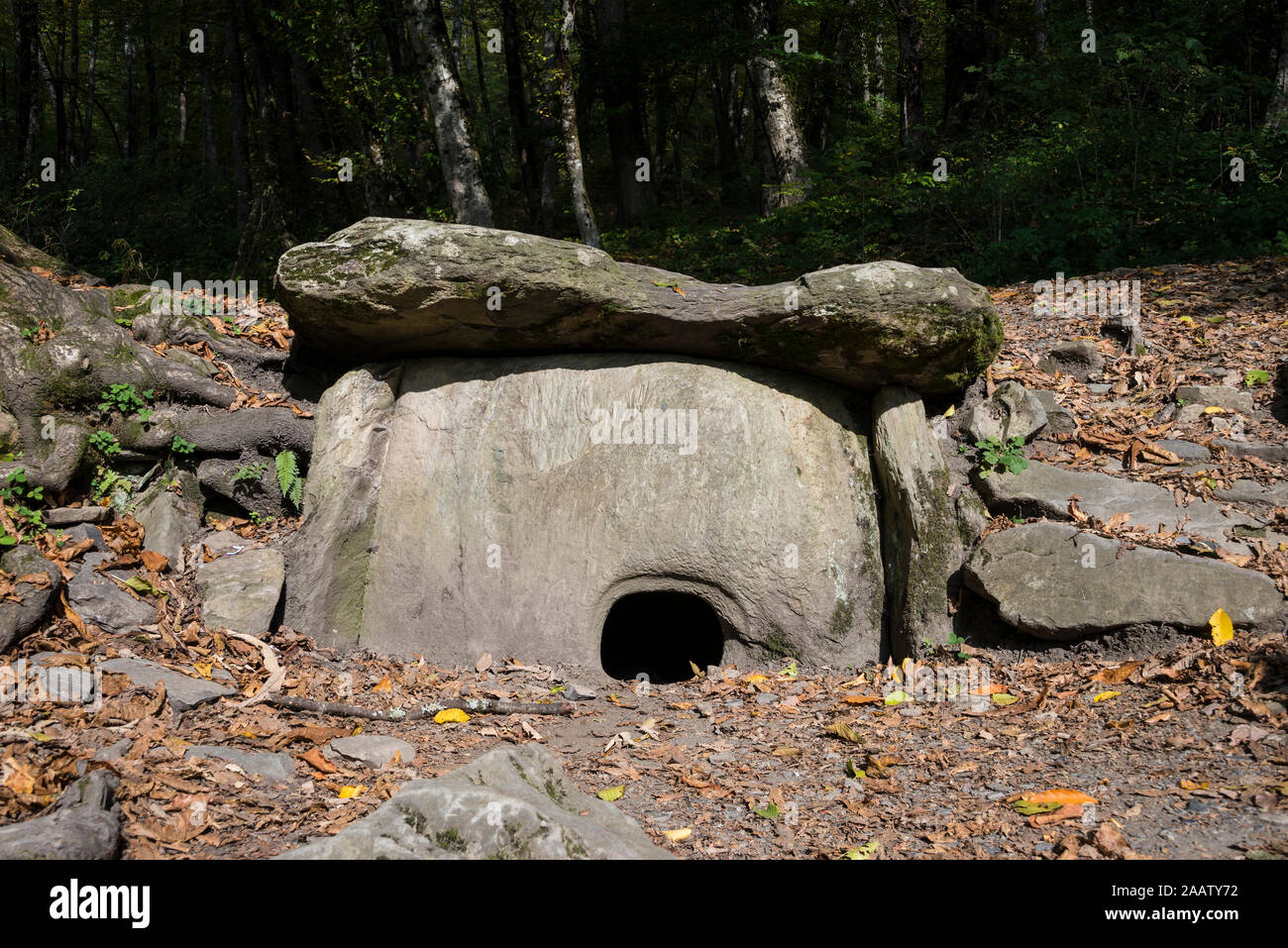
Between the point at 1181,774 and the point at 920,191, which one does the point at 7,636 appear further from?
the point at 920,191

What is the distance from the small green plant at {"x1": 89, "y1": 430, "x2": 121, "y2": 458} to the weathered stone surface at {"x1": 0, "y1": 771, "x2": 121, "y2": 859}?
3702 millimetres

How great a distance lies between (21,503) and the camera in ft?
21.0

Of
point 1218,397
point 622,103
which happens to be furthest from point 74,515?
point 622,103

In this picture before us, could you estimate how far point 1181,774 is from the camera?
4.45 m

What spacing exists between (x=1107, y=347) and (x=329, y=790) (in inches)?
301

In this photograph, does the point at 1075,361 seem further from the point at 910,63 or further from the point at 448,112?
the point at 910,63

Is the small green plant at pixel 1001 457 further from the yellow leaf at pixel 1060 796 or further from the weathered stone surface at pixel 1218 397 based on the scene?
the yellow leaf at pixel 1060 796

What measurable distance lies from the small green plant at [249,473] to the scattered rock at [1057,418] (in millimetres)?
6405

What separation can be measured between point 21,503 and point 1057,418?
791cm

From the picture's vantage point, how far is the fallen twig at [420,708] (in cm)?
575

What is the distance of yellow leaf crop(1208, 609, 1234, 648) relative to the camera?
5531 millimetres

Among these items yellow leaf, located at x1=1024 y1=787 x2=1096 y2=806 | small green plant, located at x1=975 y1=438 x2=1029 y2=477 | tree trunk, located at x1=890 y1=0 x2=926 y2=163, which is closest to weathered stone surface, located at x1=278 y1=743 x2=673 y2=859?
yellow leaf, located at x1=1024 y1=787 x2=1096 y2=806

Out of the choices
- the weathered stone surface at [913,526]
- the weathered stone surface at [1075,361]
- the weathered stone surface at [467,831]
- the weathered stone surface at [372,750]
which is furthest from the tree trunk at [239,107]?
the weathered stone surface at [467,831]
